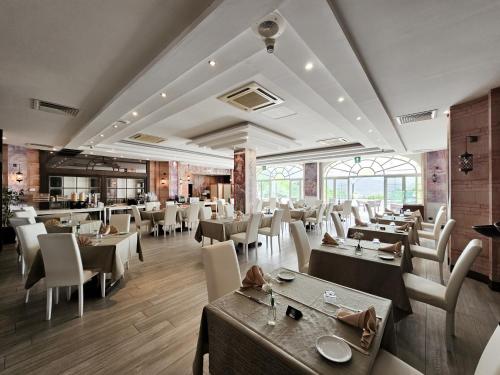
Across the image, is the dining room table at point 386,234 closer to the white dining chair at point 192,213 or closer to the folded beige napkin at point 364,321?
the folded beige napkin at point 364,321

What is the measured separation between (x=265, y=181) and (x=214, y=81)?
13085 mm

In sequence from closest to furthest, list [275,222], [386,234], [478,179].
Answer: [386,234]
[478,179]
[275,222]

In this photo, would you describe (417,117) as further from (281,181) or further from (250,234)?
(281,181)

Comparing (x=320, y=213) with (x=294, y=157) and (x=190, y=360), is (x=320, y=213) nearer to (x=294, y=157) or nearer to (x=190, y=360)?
(x=294, y=157)

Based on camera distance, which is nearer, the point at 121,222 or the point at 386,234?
the point at 386,234

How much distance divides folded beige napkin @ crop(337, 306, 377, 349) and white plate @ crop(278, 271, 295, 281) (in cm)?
50

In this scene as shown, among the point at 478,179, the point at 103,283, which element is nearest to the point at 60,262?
the point at 103,283

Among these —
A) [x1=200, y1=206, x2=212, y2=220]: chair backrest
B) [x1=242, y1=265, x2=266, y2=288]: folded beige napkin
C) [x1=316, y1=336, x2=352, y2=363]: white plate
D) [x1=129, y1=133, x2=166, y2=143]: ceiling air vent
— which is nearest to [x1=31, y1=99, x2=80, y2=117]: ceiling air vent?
[x1=129, y1=133, x2=166, y2=143]: ceiling air vent

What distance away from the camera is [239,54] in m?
2.34

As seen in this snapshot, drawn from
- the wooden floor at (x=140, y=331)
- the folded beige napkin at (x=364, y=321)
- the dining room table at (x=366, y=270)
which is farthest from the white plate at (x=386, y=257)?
the folded beige napkin at (x=364, y=321)

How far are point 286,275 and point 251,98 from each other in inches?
124

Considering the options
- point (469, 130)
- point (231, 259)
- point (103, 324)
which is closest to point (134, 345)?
point (103, 324)

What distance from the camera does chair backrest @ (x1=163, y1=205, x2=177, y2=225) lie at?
644cm

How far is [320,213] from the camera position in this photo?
7.27 meters
